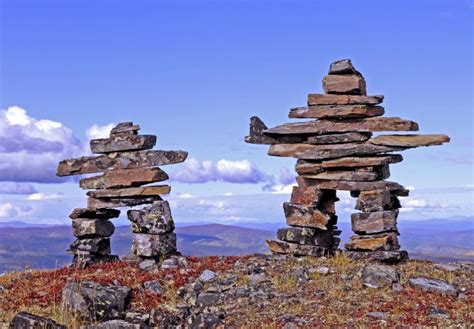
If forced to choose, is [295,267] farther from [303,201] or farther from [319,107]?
[319,107]

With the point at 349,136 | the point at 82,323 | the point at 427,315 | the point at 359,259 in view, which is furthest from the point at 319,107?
the point at 82,323

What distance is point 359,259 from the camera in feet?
79.3

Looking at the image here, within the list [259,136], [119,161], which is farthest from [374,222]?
[119,161]

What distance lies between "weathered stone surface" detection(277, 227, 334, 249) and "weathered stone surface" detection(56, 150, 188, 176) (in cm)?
461

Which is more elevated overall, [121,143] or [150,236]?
[121,143]

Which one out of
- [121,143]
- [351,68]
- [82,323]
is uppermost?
[351,68]

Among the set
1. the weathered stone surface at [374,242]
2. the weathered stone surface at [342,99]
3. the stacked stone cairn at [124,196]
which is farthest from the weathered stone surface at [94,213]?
the weathered stone surface at [374,242]

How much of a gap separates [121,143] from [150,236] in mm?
3662

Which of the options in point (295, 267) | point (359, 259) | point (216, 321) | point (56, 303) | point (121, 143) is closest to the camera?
point (216, 321)

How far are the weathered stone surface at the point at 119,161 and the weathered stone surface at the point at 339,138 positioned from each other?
486 cm

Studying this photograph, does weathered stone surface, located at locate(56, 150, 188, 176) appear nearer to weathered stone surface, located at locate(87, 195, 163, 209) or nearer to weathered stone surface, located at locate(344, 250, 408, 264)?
weathered stone surface, located at locate(87, 195, 163, 209)

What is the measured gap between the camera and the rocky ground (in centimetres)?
1602

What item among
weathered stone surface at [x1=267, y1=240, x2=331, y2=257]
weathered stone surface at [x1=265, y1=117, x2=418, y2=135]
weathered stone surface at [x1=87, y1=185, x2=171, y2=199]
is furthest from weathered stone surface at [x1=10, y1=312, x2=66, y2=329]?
weathered stone surface at [x1=265, y1=117, x2=418, y2=135]

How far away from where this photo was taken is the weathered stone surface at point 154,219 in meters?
24.7
